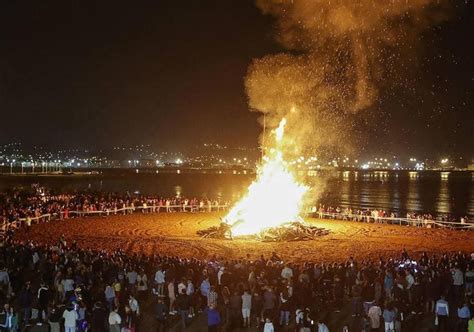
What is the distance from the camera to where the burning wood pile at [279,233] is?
98.8 ft

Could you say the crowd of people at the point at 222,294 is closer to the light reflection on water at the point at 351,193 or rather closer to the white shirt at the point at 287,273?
the white shirt at the point at 287,273

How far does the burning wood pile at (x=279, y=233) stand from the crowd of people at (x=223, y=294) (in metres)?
11.7

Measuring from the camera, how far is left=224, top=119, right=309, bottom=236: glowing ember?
32469mm

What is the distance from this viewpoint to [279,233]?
1196 inches

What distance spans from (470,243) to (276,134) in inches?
573

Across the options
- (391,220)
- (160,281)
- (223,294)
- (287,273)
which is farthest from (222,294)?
(391,220)

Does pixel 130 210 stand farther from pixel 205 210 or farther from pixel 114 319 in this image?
pixel 114 319

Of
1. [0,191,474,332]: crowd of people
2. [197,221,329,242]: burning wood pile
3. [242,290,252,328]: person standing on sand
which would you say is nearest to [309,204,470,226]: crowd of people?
[197,221,329,242]: burning wood pile

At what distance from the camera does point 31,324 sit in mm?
14258

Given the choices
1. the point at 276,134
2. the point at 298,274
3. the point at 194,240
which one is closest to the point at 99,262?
the point at 298,274

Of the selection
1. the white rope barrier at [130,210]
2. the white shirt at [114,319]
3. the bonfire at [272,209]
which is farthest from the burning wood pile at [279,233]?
the white shirt at [114,319]

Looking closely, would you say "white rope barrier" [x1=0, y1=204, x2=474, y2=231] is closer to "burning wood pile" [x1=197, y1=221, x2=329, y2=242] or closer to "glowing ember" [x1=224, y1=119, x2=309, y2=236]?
"glowing ember" [x1=224, y1=119, x2=309, y2=236]

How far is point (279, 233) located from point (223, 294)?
16066mm

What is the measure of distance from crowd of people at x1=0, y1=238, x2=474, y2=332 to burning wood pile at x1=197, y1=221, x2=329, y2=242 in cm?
1171
